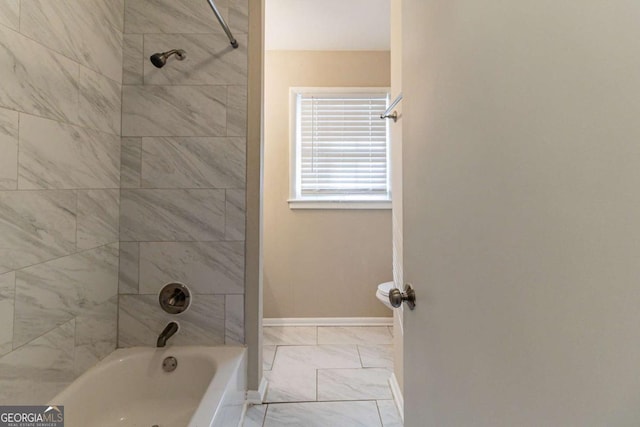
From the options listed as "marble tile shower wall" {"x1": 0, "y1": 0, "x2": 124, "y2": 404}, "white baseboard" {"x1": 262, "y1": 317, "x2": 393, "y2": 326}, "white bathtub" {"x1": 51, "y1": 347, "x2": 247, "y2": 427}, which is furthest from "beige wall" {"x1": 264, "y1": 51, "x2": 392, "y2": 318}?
"marble tile shower wall" {"x1": 0, "y1": 0, "x2": 124, "y2": 404}

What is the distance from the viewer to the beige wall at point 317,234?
2.96m

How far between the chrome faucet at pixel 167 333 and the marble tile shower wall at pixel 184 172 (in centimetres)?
7

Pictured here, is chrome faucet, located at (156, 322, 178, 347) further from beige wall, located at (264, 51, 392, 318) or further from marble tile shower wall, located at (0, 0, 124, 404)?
beige wall, located at (264, 51, 392, 318)

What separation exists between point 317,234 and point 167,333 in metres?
1.55

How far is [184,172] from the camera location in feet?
5.84

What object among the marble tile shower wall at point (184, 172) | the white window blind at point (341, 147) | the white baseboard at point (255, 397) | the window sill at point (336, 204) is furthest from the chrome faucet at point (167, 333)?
the white window blind at point (341, 147)

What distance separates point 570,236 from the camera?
40 centimetres

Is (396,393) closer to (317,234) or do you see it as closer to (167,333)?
(167,333)

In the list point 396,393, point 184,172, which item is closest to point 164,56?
point 184,172

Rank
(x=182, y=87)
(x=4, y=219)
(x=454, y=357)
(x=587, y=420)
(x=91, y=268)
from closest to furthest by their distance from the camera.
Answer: (x=587, y=420)
(x=454, y=357)
(x=4, y=219)
(x=91, y=268)
(x=182, y=87)

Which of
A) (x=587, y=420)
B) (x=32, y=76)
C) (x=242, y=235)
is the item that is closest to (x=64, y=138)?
(x=32, y=76)

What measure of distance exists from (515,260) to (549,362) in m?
0.14

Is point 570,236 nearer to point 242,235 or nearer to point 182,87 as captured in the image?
point 242,235

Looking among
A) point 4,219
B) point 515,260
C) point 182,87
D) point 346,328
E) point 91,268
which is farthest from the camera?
point 346,328
